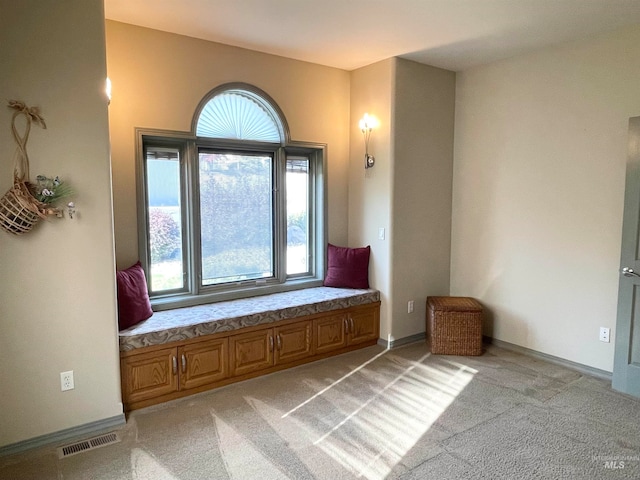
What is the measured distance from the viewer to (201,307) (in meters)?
3.68

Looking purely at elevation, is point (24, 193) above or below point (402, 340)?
above

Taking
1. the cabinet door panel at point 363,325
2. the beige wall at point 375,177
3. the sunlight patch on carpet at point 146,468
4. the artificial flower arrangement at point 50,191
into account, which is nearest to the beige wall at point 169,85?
the beige wall at point 375,177

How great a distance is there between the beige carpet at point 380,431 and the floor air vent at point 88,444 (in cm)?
5

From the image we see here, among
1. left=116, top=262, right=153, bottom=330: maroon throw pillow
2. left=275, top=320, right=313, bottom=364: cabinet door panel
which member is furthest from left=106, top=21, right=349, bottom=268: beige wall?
left=275, top=320, right=313, bottom=364: cabinet door panel

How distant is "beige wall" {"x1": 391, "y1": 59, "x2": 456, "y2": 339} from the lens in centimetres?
420

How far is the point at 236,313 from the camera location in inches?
138

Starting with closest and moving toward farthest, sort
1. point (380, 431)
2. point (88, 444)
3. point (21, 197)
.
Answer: point (21, 197)
point (88, 444)
point (380, 431)

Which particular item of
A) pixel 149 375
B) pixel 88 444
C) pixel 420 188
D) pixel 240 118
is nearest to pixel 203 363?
pixel 149 375

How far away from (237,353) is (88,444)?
116cm

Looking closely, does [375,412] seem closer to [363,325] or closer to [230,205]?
[363,325]

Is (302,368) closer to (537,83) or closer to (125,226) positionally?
(125,226)

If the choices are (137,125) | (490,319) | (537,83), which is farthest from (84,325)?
(537,83)

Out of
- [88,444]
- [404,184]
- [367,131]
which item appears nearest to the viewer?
[88,444]

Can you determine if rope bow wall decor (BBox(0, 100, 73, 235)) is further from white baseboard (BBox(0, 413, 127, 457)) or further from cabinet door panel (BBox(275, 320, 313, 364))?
cabinet door panel (BBox(275, 320, 313, 364))
